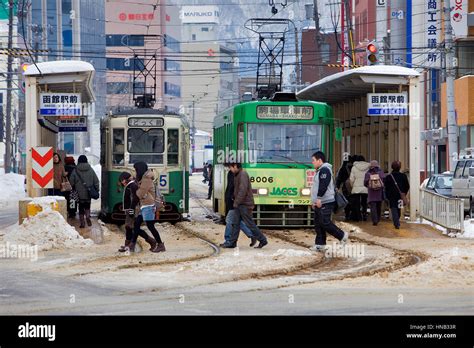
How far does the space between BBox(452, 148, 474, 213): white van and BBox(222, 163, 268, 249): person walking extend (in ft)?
45.7

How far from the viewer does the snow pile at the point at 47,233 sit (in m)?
22.9

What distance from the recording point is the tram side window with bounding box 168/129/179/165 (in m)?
31.7

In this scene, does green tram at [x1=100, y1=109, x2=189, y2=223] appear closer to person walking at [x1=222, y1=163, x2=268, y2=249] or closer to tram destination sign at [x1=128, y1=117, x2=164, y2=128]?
tram destination sign at [x1=128, y1=117, x2=164, y2=128]

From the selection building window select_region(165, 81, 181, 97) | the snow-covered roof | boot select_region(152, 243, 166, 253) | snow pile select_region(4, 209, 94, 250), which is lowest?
boot select_region(152, 243, 166, 253)

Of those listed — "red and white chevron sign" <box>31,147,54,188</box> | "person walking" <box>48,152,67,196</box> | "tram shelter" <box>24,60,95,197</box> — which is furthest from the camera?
"person walking" <box>48,152,67,196</box>

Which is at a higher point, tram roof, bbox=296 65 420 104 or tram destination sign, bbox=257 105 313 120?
tram roof, bbox=296 65 420 104

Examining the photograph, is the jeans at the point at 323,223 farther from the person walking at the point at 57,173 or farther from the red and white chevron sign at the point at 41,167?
the person walking at the point at 57,173

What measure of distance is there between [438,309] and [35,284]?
5.91 metres

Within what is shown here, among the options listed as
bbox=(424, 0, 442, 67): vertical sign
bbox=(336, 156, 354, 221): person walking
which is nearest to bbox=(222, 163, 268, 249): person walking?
bbox=(336, 156, 354, 221): person walking

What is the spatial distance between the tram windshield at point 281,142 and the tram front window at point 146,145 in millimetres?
4281

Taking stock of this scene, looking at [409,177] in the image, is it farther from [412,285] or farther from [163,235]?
[412,285]

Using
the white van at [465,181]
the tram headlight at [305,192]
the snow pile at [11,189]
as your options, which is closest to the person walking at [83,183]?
the tram headlight at [305,192]

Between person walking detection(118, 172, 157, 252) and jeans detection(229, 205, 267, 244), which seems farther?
jeans detection(229, 205, 267, 244)

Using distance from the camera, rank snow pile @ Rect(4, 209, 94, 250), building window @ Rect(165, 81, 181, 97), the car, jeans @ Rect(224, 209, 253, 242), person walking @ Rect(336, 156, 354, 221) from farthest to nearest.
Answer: building window @ Rect(165, 81, 181, 97), the car, person walking @ Rect(336, 156, 354, 221), snow pile @ Rect(4, 209, 94, 250), jeans @ Rect(224, 209, 253, 242)
